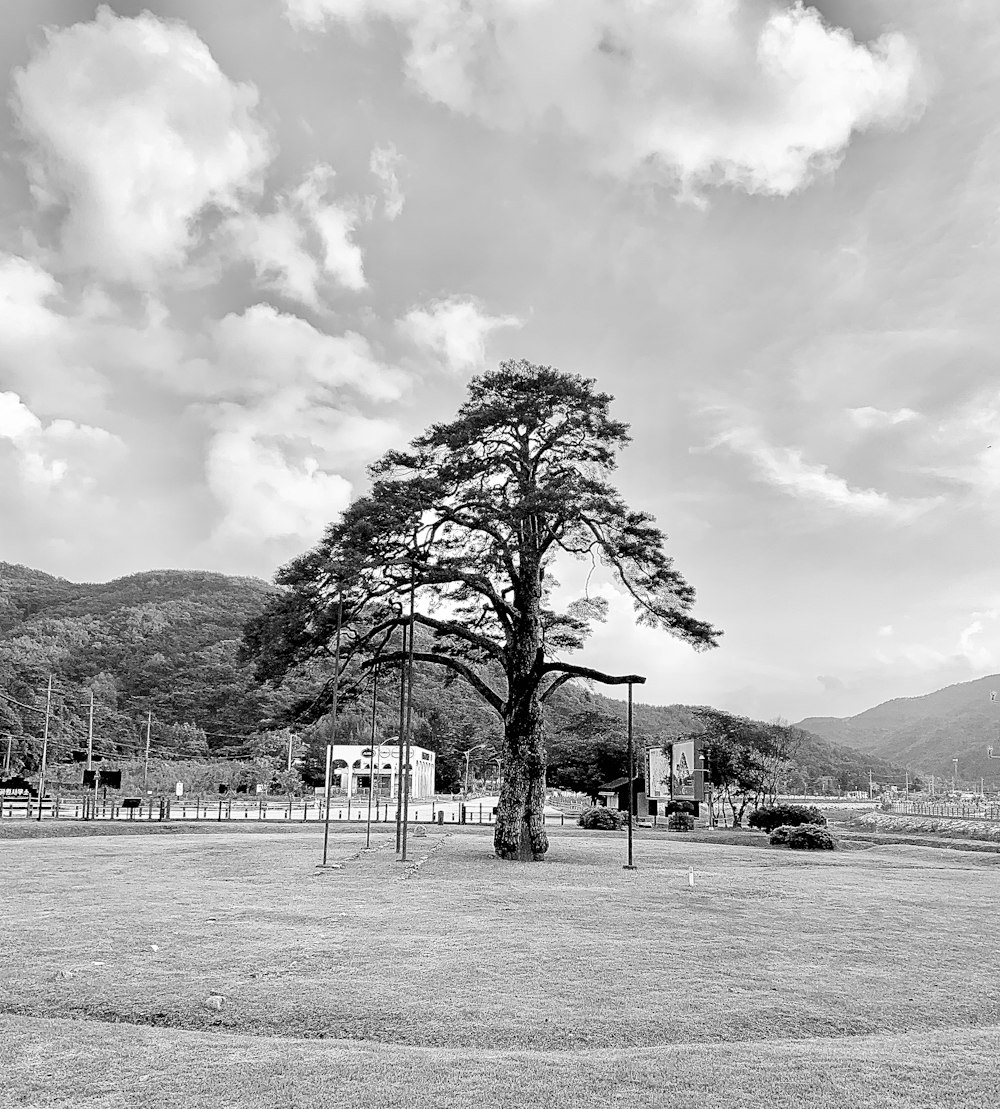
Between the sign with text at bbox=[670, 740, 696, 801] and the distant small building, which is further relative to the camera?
the distant small building

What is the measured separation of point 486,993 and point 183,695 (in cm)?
8759

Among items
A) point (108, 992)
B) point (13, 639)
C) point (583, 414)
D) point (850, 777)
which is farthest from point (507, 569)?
point (850, 777)

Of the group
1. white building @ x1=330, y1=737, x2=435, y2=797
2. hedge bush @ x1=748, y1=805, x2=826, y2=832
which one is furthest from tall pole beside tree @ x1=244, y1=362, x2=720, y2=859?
white building @ x1=330, y1=737, x2=435, y2=797

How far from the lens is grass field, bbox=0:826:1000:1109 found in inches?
269

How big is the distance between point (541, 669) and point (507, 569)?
10.1ft

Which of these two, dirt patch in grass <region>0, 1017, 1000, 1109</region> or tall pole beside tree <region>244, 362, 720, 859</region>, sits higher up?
tall pole beside tree <region>244, 362, 720, 859</region>

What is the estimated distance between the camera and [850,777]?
150250 mm

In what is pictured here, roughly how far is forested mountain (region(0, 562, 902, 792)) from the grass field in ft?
152

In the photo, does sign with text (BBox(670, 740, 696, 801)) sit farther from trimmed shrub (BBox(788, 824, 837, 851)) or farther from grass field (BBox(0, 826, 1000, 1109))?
trimmed shrub (BBox(788, 824, 837, 851))

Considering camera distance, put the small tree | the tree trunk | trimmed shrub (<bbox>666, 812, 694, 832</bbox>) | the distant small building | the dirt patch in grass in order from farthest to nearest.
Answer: the small tree < trimmed shrub (<bbox>666, 812, 694, 832</bbox>) < the distant small building < the tree trunk < the dirt patch in grass

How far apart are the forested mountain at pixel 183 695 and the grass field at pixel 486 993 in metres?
46.3


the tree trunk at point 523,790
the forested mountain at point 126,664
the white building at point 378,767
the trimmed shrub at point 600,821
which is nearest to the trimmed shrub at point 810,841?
the trimmed shrub at point 600,821

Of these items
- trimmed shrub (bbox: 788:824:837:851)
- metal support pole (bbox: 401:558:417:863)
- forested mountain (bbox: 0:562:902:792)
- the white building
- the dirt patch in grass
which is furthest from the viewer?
the white building

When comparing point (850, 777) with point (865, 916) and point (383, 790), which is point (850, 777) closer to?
point (383, 790)
